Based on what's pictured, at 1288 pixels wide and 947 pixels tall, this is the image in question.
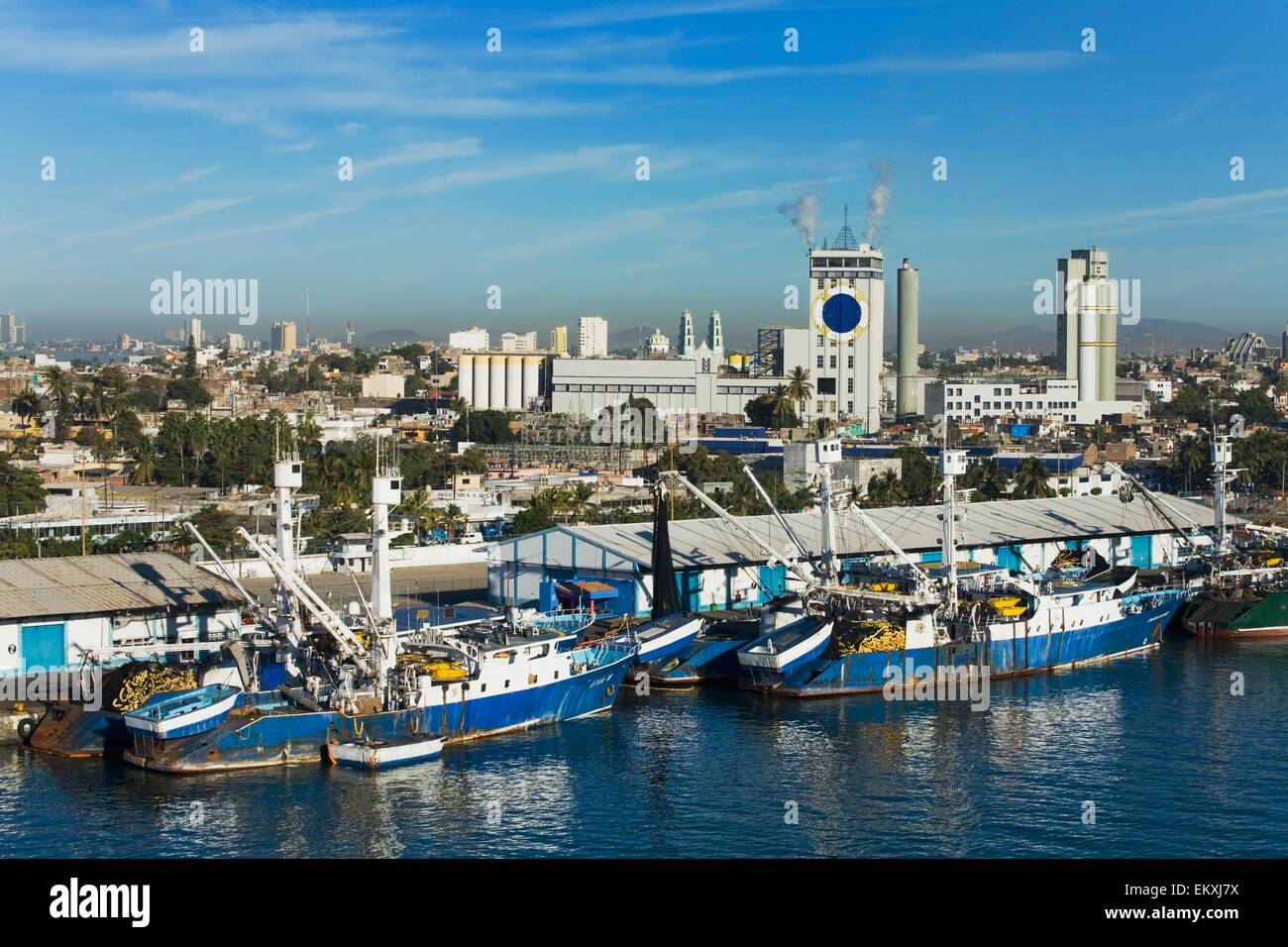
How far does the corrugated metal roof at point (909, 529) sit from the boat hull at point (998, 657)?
391 centimetres

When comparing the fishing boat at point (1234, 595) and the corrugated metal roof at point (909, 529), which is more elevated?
the corrugated metal roof at point (909, 529)

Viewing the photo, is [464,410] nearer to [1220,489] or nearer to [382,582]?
[1220,489]

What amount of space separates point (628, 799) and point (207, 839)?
4581 millimetres

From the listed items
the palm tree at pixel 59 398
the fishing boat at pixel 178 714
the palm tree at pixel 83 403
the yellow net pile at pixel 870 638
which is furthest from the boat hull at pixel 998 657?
the palm tree at pixel 83 403

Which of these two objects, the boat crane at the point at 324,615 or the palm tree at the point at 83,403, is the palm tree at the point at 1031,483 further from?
the palm tree at the point at 83,403

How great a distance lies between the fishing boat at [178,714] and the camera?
59.9 feet

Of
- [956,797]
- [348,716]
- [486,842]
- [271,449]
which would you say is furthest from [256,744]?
[271,449]

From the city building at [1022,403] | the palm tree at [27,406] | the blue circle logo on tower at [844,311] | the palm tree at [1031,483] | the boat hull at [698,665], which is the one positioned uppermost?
the blue circle logo on tower at [844,311]

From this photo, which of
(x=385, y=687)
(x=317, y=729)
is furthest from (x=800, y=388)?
(x=317, y=729)

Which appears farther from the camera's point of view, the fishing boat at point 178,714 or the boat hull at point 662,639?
the boat hull at point 662,639

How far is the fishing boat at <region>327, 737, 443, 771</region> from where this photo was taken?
729 inches

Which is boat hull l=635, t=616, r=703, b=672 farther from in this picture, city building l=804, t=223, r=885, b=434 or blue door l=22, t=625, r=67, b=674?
city building l=804, t=223, r=885, b=434

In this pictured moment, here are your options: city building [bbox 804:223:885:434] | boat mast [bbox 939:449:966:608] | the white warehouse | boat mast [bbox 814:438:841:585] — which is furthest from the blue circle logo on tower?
boat mast [bbox 814:438:841:585]
